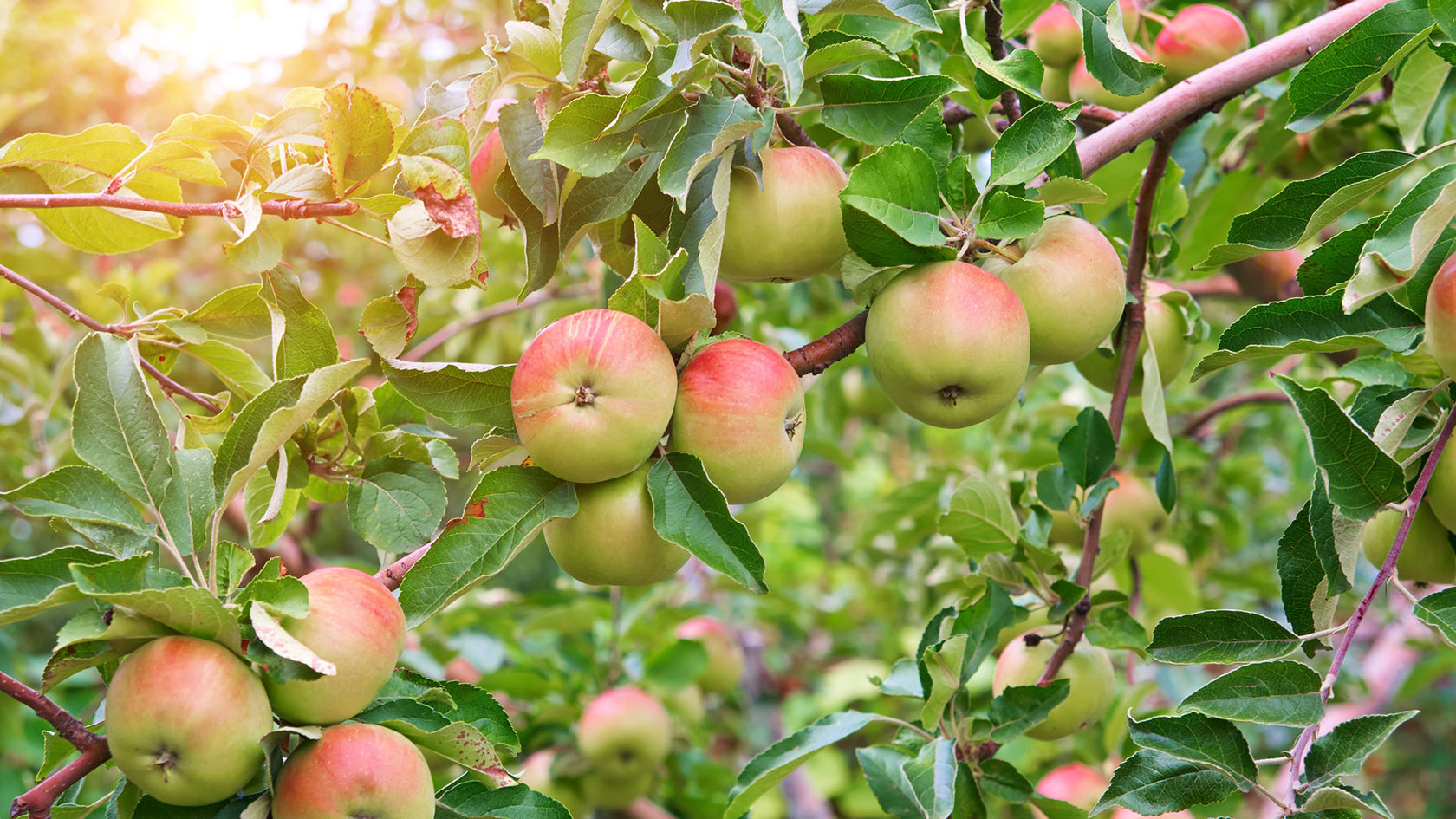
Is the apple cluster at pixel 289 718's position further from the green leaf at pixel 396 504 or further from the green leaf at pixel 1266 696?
the green leaf at pixel 1266 696

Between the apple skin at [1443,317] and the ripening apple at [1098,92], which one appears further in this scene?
the ripening apple at [1098,92]

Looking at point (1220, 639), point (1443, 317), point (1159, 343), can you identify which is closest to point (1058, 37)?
point (1159, 343)

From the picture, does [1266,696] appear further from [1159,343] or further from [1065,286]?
[1159,343]

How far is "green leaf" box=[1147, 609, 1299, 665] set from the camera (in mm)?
936

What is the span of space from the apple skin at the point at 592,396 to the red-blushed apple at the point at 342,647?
0.18m

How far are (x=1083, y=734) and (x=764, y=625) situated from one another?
239 cm

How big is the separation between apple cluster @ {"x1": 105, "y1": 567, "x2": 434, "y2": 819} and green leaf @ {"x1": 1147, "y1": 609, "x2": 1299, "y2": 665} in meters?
0.67

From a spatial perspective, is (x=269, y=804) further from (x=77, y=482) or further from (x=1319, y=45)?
(x=1319, y=45)

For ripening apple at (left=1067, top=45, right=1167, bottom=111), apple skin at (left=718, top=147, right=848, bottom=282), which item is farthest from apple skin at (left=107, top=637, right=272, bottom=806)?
ripening apple at (left=1067, top=45, right=1167, bottom=111)

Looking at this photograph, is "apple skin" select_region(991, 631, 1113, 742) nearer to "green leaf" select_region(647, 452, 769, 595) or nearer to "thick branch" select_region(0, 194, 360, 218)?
"green leaf" select_region(647, 452, 769, 595)

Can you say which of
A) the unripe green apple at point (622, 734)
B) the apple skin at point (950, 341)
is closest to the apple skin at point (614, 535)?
the apple skin at point (950, 341)

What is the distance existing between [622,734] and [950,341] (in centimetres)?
146

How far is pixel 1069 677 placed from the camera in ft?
4.32

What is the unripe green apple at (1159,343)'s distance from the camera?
1.48 m
